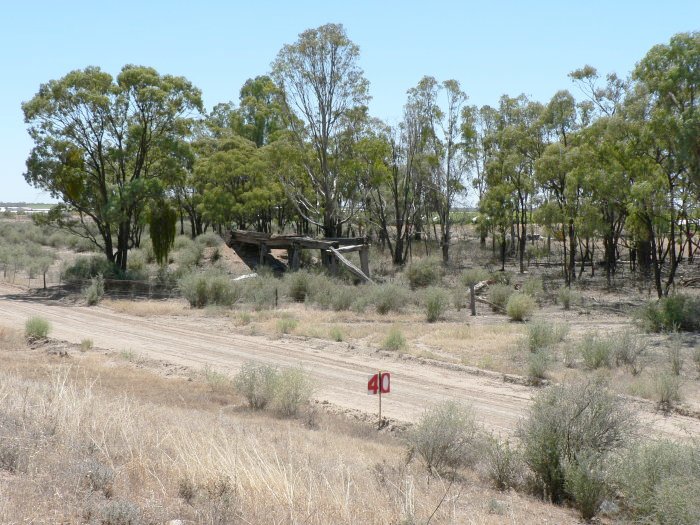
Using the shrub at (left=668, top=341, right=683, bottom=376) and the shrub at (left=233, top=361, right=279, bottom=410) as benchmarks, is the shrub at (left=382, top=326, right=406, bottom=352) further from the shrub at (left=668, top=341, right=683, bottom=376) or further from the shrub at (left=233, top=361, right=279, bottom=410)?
the shrub at (left=233, top=361, right=279, bottom=410)

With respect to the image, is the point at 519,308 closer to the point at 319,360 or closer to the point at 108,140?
the point at 319,360

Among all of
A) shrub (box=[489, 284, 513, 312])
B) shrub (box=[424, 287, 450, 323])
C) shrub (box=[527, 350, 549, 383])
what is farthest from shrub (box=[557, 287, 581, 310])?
shrub (box=[527, 350, 549, 383])

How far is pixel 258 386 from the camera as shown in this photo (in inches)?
555

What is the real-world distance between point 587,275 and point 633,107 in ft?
56.5

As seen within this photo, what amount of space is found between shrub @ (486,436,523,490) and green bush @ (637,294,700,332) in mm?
15104

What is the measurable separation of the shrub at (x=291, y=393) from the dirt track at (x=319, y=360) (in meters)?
1.28

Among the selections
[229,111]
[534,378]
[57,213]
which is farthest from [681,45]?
[229,111]

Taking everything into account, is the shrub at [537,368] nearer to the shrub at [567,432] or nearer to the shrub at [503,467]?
the shrub at [567,432]

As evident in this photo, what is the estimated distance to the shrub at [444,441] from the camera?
32.9ft

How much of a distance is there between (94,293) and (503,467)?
86.8 ft

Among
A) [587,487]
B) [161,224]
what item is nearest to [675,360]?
[587,487]

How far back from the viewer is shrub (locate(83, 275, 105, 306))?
106 ft

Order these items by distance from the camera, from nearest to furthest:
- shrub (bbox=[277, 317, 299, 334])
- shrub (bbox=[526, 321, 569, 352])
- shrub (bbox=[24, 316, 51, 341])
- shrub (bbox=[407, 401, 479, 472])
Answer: shrub (bbox=[407, 401, 479, 472]) → shrub (bbox=[526, 321, 569, 352]) → shrub (bbox=[24, 316, 51, 341]) → shrub (bbox=[277, 317, 299, 334])

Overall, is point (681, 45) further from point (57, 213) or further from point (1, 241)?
point (1, 241)
